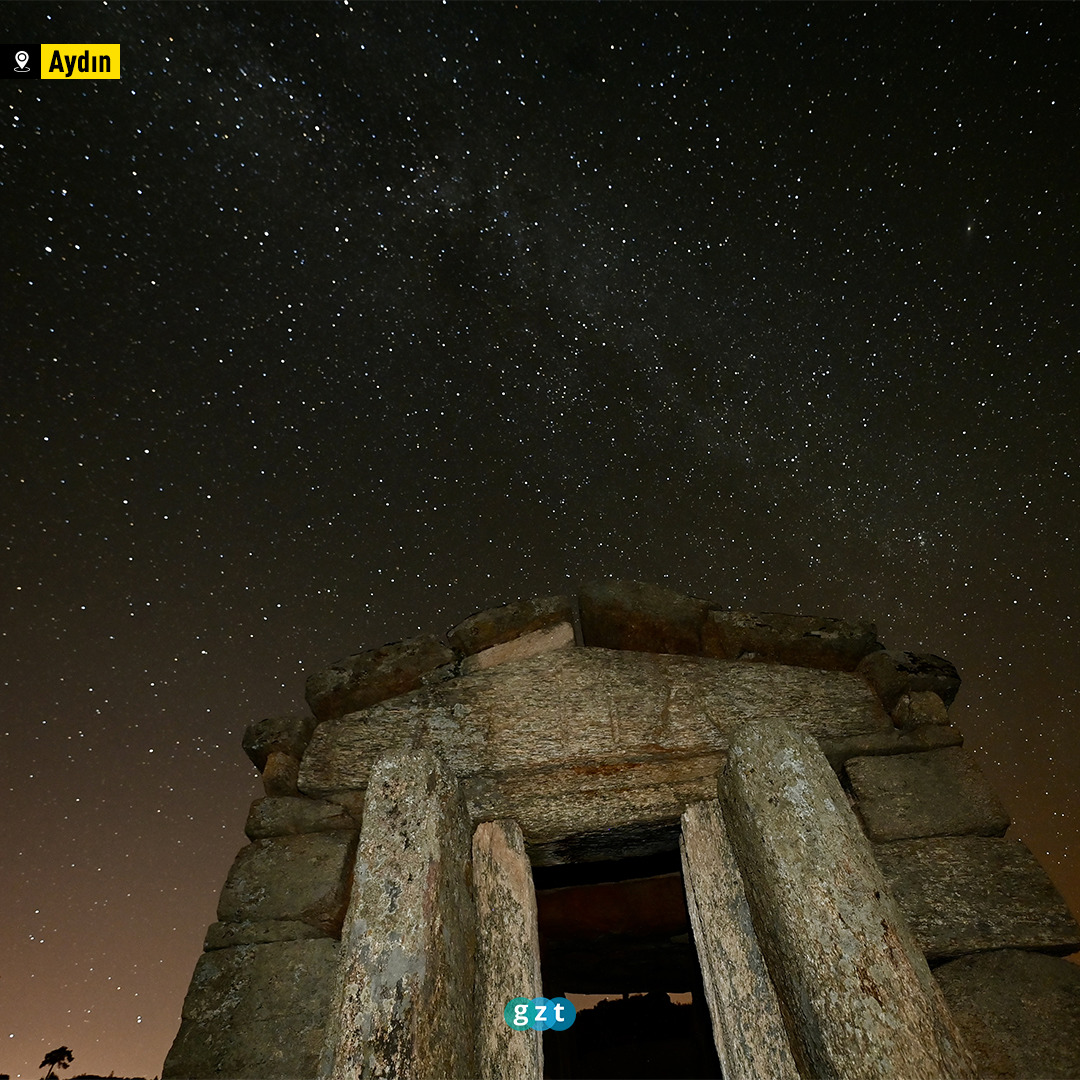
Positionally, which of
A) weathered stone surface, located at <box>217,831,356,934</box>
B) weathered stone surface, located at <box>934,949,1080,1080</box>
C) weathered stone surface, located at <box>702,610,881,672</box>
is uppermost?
weathered stone surface, located at <box>702,610,881,672</box>

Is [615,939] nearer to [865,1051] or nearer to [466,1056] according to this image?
[466,1056]

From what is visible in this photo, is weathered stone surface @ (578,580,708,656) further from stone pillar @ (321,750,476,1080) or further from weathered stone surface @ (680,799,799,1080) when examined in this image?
stone pillar @ (321,750,476,1080)

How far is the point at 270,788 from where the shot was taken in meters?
2.61

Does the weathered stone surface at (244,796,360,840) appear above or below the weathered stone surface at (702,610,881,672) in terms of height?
below

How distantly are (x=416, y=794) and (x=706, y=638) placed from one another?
1.53 m

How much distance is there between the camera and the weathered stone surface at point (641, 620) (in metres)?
2.95

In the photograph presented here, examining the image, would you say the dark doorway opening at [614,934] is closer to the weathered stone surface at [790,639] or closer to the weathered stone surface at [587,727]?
→ the weathered stone surface at [587,727]

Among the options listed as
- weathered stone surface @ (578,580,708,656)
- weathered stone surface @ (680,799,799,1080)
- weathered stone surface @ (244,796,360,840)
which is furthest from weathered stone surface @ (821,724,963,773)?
weathered stone surface @ (244,796,360,840)

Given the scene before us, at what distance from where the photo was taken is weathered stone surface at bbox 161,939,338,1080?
186cm

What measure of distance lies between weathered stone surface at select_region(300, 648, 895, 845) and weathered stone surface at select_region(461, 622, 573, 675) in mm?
58

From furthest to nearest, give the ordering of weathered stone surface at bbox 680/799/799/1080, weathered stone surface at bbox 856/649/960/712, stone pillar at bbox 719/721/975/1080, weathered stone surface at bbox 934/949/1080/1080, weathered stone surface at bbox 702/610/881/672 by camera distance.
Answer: weathered stone surface at bbox 702/610/881/672
weathered stone surface at bbox 856/649/960/712
weathered stone surface at bbox 680/799/799/1080
weathered stone surface at bbox 934/949/1080/1080
stone pillar at bbox 719/721/975/1080

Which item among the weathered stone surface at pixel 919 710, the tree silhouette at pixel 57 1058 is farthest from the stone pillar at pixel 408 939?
the tree silhouette at pixel 57 1058

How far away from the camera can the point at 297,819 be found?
97.1 inches

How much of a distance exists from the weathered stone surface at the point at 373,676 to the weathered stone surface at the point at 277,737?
0.10 meters
